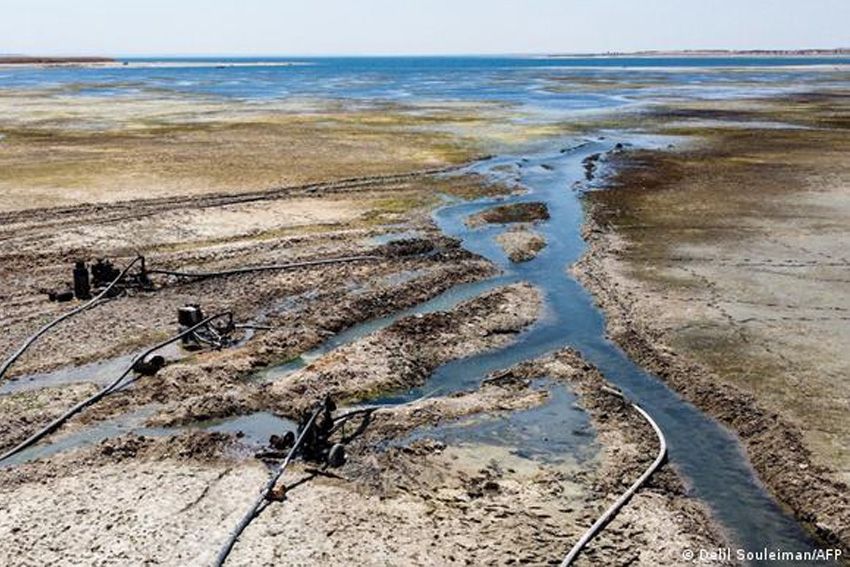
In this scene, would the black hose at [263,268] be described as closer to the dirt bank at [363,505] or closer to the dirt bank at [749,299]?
the dirt bank at [749,299]

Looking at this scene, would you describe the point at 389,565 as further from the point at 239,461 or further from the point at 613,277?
the point at 613,277

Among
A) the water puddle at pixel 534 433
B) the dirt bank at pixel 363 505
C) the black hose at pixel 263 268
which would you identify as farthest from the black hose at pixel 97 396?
the water puddle at pixel 534 433

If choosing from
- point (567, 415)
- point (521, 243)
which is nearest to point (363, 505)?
point (567, 415)

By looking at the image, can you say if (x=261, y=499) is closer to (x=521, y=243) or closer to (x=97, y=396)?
(x=97, y=396)

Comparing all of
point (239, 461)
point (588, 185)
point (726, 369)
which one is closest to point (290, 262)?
point (239, 461)

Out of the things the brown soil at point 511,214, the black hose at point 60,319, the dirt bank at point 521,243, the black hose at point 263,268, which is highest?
the brown soil at point 511,214
